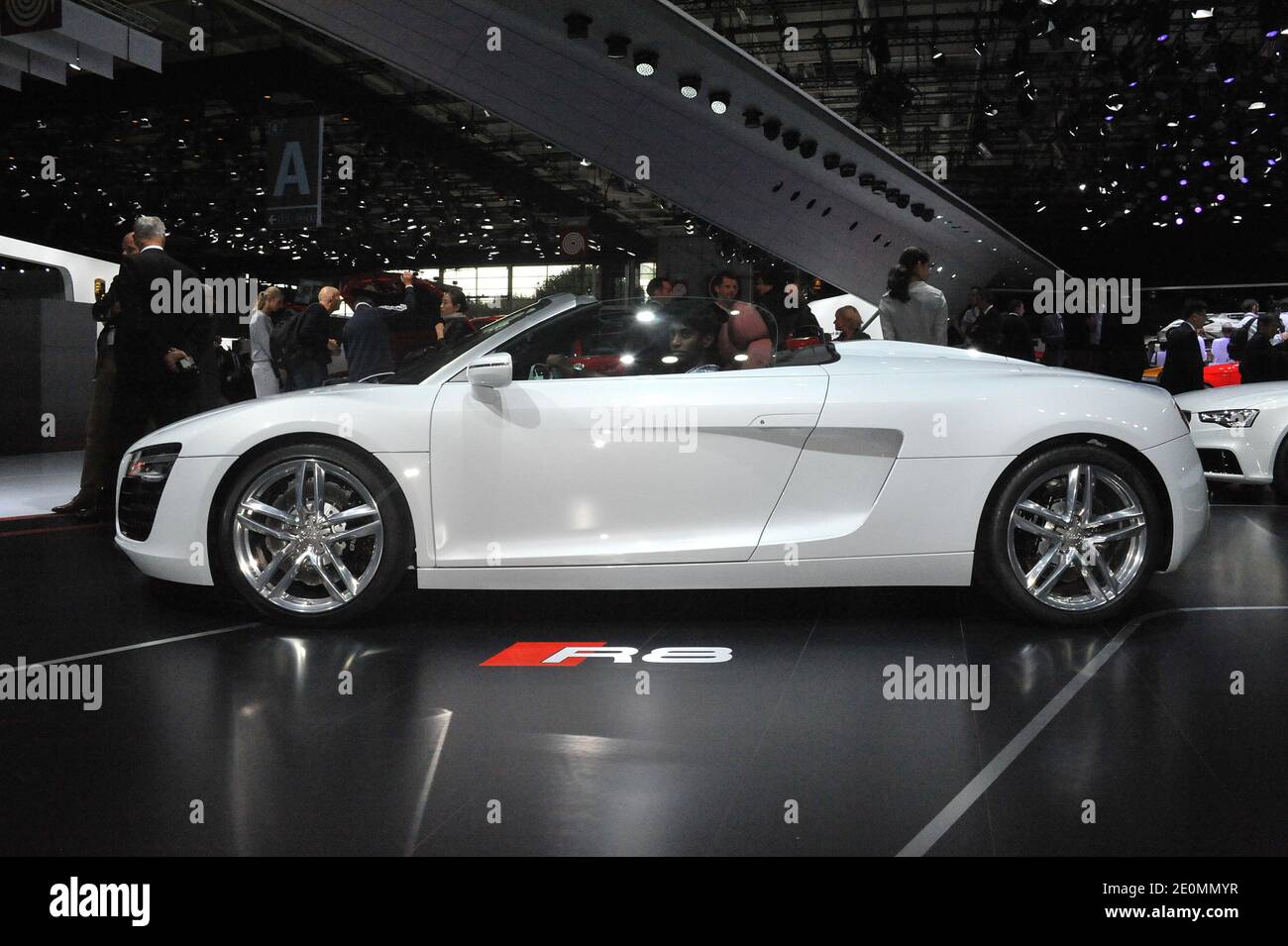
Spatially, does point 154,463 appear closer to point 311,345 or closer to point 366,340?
point 366,340

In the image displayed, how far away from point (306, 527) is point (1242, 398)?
6.34 metres

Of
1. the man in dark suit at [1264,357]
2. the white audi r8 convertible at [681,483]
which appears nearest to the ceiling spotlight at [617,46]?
the man in dark suit at [1264,357]

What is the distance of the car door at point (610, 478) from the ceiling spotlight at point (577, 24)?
8843mm

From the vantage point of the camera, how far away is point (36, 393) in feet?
41.3

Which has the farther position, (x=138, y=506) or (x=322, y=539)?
(x=138, y=506)

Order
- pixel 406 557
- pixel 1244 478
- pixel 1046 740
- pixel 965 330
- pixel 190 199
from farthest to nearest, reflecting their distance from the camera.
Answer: pixel 190 199
pixel 965 330
pixel 1244 478
pixel 406 557
pixel 1046 740

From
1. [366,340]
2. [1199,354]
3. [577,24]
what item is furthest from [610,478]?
[577,24]

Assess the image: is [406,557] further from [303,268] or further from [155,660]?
[303,268]

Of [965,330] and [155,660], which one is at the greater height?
→ [965,330]

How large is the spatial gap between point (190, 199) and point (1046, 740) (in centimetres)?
2822

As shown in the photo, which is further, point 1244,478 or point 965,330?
point 965,330

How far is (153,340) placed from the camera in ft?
21.6

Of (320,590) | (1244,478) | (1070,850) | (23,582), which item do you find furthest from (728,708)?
(1244,478)

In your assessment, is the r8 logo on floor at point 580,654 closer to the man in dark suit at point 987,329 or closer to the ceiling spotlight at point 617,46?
the man in dark suit at point 987,329
